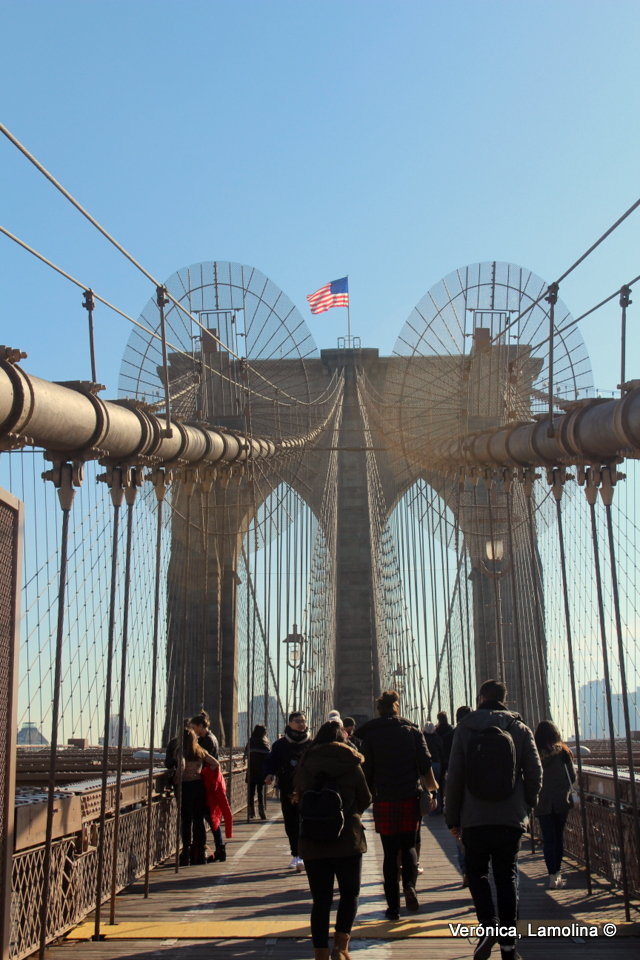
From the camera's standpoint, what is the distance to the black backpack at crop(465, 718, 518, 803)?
4203 mm

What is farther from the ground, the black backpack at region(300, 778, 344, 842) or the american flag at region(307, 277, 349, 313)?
the american flag at region(307, 277, 349, 313)

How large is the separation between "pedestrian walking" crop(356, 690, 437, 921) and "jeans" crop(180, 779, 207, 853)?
2242mm

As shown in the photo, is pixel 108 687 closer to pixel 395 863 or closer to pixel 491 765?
pixel 395 863

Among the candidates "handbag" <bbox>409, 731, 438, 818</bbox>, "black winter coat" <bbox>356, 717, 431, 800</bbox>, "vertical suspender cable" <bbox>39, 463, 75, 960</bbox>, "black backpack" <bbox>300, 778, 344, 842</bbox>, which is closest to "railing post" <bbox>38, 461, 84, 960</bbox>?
"vertical suspender cable" <bbox>39, 463, 75, 960</bbox>

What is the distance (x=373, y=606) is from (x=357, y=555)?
1.27m

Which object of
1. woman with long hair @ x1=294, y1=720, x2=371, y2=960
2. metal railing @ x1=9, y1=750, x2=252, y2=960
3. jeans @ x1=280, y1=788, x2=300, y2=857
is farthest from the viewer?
jeans @ x1=280, y1=788, x2=300, y2=857

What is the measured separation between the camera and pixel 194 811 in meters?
7.41

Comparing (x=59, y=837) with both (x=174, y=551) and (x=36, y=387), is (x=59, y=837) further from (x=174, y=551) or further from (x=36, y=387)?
(x=174, y=551)

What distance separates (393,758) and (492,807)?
1.22 meters

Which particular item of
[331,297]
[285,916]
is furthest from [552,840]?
[331,297]

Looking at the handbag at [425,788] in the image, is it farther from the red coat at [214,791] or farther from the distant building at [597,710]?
the distant building at [597,710]

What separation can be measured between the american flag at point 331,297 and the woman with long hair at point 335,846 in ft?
66.4

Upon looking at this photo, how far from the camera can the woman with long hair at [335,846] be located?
418 cm

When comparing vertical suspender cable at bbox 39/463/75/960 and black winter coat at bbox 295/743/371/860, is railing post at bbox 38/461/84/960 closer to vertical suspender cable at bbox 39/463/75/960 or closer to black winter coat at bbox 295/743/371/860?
vertical suspender cable at bbox 39/463/75/960
